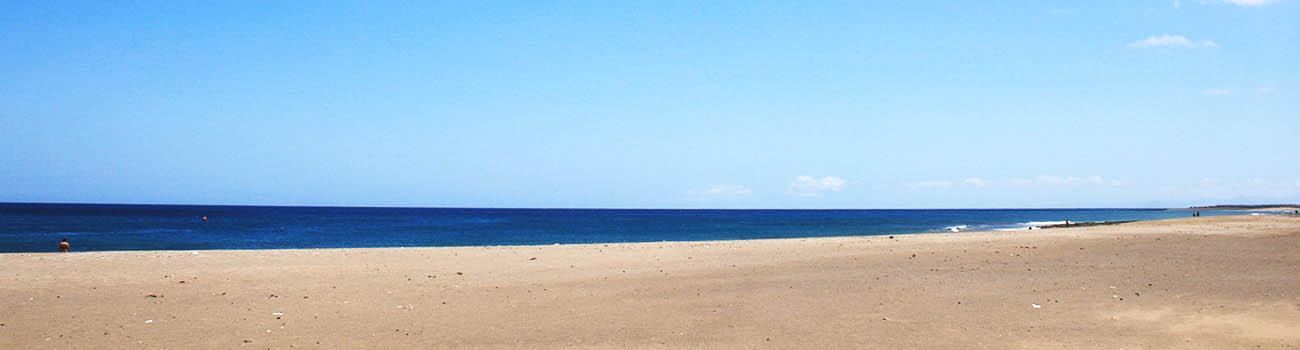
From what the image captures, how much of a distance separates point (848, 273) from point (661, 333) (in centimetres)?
539

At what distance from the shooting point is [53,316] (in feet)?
26.7

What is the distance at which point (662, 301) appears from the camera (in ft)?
31.2

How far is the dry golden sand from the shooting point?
734 centimetres

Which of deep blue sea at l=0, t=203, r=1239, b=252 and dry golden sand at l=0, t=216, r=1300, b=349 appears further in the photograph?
deep blue sea at l=0, t=203, r=1239, b=252

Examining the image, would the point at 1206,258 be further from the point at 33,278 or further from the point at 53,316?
the point at 33,278

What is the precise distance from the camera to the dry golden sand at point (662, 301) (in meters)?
7.34

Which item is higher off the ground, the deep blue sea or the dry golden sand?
the dry golden sand

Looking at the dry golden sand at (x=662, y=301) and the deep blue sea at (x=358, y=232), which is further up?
the dry golden sand at (x=662, y=301)

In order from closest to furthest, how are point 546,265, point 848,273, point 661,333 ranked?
point 661,333 → point 848,273 → point 546,265

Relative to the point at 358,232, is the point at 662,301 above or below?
above

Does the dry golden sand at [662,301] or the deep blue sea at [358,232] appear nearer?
the dry golden sand at [662,301]

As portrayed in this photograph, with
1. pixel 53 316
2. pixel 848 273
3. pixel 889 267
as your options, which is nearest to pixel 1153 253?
pixel 889 267

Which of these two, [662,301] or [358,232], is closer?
[662,301]

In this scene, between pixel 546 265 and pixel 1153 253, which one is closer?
pixel 546 265
